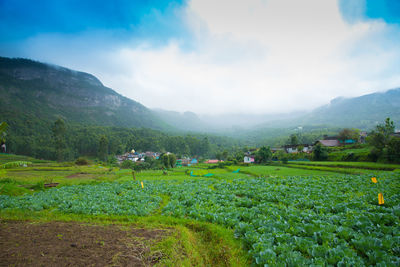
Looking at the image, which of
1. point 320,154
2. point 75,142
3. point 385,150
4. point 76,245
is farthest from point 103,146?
point 385,150

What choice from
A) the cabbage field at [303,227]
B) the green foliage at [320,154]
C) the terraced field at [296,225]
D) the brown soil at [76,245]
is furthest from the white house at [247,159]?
the brown soil at [76,245]

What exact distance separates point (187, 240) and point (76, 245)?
409cm

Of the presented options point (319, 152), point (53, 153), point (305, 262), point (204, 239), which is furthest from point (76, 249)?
point (53, 153)

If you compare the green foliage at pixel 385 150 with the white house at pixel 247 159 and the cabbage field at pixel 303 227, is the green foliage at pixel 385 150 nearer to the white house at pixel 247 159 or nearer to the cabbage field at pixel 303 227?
the cabbage field at pixel 303 227

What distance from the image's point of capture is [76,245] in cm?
606

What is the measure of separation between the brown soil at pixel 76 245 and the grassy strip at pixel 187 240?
544mm

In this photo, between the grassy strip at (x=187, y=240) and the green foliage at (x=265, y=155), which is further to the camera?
the green foliage at (x=265, y=155)

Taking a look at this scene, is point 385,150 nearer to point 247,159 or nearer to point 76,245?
point 76,245

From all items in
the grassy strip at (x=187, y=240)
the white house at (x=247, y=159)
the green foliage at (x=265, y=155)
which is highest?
the grassy strip at (x=187, y=240)

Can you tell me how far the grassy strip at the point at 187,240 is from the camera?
18.2 ft

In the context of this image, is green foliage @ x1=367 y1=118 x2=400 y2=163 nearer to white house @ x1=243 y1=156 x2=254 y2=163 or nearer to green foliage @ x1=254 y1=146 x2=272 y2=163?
green foliage @ x1=254 y1=146 x2=272 y2=163

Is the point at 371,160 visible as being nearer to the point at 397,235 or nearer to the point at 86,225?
the point at 397,235

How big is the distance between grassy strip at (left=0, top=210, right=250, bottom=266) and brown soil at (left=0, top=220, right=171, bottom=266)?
54 centimetres

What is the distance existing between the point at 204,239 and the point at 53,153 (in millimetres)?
99879
